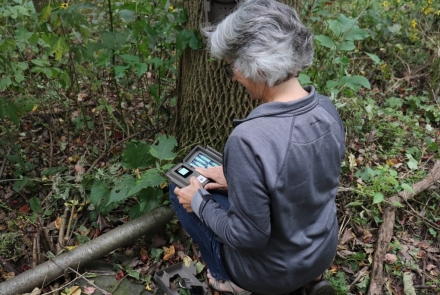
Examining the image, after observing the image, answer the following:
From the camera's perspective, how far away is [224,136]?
285 centimetres

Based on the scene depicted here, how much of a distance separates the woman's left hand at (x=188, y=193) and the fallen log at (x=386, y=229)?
1.26 metres

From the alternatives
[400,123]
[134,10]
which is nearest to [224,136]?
[134,10]

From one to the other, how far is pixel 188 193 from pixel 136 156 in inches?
26.5

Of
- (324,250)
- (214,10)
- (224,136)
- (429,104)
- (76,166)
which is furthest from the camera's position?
(429,104)

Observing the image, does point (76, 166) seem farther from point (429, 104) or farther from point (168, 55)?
point (429, 104)

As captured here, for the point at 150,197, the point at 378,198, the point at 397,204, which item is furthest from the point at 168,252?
the point at 397,204

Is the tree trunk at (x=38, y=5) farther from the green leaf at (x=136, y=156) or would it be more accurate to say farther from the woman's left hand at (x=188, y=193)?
the woman's left hand at (x=188, y=193)

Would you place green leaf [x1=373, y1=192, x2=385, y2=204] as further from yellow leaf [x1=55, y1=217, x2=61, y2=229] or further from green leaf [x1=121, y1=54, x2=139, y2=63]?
yellow leaf [x1=55, y1=217, x2=61, y2=229]

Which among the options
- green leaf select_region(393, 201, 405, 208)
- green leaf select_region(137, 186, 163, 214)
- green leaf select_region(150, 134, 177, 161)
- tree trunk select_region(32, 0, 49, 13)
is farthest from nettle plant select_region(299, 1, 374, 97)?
tree trunk select_region(32, 0, 49, 13)

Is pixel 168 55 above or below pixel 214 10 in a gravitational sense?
below

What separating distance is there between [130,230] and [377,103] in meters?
2.88

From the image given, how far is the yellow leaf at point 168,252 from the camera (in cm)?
267

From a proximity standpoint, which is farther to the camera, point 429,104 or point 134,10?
point 429,104

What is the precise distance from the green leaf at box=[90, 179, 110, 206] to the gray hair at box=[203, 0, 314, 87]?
4.79 ft
